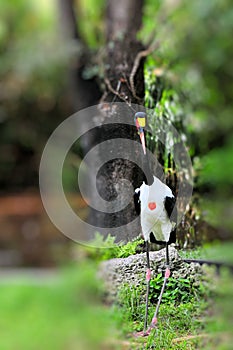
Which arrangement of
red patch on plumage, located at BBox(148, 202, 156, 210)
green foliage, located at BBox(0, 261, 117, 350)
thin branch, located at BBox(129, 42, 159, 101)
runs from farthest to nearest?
green foliage, located at BBox(0, 261, 117, 350) → thin branch, located at BBox(129, 42, 159, 101) → red patch on plumage, located at BBox(148, 202, 156, 210)

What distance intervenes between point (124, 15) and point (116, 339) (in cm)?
77

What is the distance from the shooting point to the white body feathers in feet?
1.79

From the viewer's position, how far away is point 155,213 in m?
0.55

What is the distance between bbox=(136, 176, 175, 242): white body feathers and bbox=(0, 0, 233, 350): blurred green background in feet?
0.25

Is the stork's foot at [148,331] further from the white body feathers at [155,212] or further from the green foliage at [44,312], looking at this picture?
the green foliage at [44,312]

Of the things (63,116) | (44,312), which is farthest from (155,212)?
(63,116)

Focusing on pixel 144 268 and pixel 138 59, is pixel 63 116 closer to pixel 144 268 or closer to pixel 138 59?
pixel 138 59

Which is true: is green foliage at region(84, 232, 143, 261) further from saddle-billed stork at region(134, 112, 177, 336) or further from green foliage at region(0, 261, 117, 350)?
green foliage at region(0, 261, 117, 350)

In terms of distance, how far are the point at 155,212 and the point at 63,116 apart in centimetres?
336

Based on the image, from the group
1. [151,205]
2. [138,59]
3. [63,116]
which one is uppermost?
[63,116]

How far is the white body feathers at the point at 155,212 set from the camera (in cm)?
55

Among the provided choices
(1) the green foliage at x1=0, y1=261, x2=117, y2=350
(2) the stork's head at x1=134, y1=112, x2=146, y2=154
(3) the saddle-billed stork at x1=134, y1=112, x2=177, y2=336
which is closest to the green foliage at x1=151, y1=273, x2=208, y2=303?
(3) the saddle-billed stork at x1=134, y1=112, x2=177, y2=336

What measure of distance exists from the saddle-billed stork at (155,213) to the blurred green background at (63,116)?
74 millimetres

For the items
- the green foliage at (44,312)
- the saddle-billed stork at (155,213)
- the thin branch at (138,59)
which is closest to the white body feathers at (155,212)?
the saddle-billed stork at (155,213)
